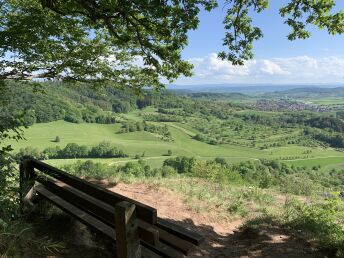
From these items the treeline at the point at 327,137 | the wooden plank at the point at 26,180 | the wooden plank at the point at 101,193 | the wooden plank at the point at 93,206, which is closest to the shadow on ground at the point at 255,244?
the wooden plank at the point at 93,206

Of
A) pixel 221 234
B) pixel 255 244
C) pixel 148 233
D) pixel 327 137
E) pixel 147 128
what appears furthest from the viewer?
pixel 327 137

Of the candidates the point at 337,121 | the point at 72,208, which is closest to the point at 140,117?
the point at 337,121

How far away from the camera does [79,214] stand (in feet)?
15.6

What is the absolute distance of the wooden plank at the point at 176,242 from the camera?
13.0 feet

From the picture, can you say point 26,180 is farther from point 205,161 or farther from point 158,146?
point 158,146

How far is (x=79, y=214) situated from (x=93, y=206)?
595 mm

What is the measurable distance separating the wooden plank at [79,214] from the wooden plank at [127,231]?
543 mm

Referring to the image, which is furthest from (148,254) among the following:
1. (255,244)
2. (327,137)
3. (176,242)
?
(327,137)

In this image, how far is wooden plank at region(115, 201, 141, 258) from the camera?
136 inches

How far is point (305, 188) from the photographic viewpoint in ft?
49.5

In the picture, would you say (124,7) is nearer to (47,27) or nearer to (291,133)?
(47,27)

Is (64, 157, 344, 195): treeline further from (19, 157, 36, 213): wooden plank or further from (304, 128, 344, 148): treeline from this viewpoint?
(304, 128, 344, 148): treeline

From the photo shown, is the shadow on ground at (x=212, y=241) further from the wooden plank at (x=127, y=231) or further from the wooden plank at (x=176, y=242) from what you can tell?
the wooden plank at (x=127, y=231)

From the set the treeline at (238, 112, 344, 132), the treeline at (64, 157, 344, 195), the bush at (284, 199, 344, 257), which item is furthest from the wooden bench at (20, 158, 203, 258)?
the treeline at (238, 112, 344, 132)
